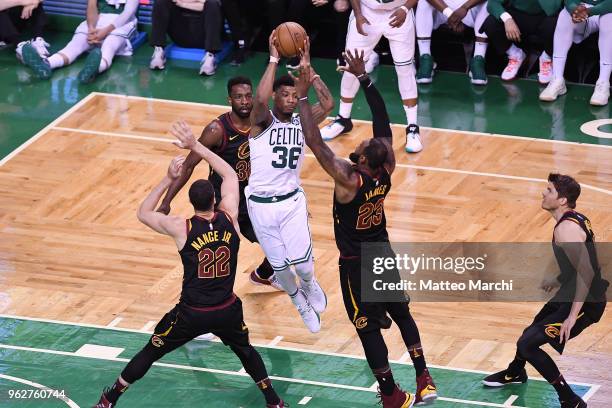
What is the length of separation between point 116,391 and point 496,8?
846cm

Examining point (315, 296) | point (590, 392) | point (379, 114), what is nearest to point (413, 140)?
point (315, 296)

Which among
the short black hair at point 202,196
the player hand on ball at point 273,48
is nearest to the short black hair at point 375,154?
the short black hair at point 202,196

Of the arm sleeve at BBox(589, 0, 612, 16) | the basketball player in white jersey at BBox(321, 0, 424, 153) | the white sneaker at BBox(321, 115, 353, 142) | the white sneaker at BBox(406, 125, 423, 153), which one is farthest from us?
the arm sleeve at BBox(589, 0, 612, 16)

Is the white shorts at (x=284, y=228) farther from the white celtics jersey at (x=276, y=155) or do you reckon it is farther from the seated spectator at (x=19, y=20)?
the seated spectator at (x=19, y=20)

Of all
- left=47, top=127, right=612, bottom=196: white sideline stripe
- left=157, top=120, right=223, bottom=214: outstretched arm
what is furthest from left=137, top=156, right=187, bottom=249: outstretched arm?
left=47, top=127, right=612, bottom=196: white sideline stripe

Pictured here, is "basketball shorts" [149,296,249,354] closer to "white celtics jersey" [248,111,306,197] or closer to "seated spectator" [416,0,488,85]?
"white celtics jersey" [248,111,306,197]

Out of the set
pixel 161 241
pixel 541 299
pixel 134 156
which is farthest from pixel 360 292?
pixel 134 156

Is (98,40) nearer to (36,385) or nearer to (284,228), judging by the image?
(284,228)

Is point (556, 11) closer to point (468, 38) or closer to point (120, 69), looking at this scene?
point (468, 38)

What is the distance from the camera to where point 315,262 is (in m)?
12.3

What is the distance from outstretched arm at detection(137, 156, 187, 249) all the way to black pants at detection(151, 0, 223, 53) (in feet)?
25.0

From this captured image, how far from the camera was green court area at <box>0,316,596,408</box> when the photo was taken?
395 inches

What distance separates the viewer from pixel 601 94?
51.9 feet

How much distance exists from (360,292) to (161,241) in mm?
3691
